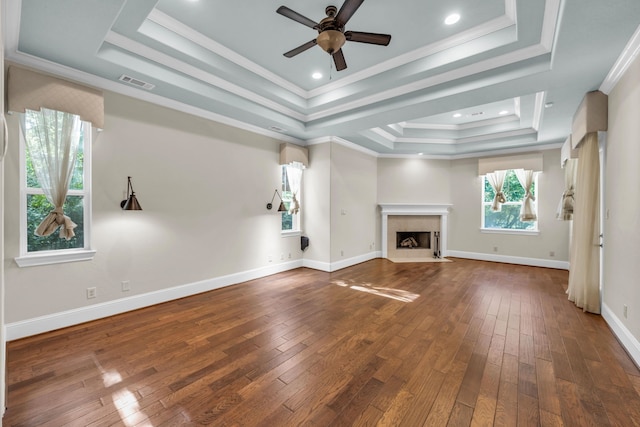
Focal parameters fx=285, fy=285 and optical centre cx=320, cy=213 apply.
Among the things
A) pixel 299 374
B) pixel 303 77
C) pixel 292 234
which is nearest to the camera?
pixel 299 374

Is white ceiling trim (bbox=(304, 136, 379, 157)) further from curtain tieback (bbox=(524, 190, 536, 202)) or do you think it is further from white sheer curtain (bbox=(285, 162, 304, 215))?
curtain tieback (bbox=(524, 190, 536, 202))

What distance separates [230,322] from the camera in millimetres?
3217

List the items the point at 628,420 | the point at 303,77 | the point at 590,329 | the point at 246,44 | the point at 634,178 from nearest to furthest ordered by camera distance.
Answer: the point at 628,420, the point at 634,178, the point at 590,329, the point at 246,44, the point at 303,77

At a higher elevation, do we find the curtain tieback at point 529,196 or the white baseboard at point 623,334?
the curtain tieback at point 529,196

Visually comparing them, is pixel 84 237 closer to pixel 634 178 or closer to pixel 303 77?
pixel 303 77

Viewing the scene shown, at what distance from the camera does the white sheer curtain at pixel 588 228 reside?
3477 millimetres

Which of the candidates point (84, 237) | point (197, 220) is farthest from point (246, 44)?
point (84, 237)

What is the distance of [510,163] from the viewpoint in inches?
253

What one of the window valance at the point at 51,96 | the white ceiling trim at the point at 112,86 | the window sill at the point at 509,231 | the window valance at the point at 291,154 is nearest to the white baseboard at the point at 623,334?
the window sill at the point at 509,231

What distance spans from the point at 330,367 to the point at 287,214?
368 cm

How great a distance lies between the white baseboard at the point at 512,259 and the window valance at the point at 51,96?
296 inches

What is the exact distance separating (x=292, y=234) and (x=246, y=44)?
11.3 feet

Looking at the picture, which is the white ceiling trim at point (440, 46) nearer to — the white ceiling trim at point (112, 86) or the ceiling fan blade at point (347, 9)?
the ceiling fan blade at point (347, 9)

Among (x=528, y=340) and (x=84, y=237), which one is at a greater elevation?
(x=84, y=237)
